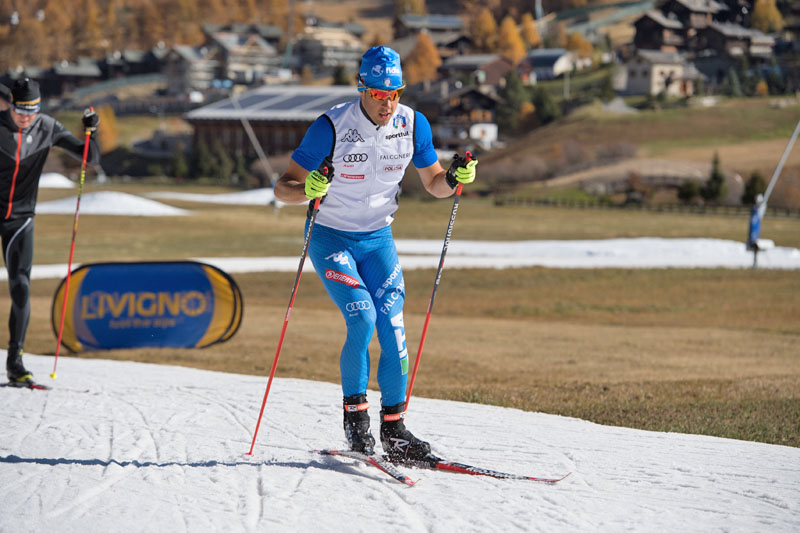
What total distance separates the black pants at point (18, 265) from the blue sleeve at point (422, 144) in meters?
5.04

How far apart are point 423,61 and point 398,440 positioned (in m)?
151

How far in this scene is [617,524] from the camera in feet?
19.2

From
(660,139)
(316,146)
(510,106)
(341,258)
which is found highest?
(316,146)

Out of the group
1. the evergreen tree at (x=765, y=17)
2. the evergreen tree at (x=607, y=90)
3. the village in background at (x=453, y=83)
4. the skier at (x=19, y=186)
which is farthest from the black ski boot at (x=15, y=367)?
the evergreen tree at (x=765, y=17)

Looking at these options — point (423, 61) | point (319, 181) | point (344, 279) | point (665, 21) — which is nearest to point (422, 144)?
point (319, 181)

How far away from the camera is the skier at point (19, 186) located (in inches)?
408

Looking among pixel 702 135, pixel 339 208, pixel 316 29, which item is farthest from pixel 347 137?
pixel 316 29

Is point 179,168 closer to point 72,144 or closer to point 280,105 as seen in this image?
point 280,105

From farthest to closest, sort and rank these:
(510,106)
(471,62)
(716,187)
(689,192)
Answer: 1. (471,62)
2. (510,106)
3. (689,192)
4. (716,187)

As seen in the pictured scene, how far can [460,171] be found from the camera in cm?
736

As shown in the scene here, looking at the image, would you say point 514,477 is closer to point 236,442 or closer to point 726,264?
point 236,442

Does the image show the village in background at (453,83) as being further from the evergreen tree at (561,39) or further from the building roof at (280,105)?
the evergreen tree at (561,39)

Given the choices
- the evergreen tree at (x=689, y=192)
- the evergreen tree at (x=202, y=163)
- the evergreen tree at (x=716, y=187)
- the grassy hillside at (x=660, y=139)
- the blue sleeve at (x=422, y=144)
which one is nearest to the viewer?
the blue sleeve at (x=422, y=144)

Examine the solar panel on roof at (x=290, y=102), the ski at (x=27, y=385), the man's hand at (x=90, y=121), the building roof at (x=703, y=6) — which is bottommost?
the solar panel on roof at (x=290, y=102)
